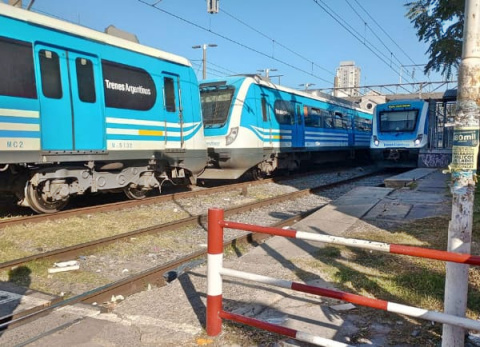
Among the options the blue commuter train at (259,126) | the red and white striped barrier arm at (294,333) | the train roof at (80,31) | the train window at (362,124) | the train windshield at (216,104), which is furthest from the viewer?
the train window at (362,124)

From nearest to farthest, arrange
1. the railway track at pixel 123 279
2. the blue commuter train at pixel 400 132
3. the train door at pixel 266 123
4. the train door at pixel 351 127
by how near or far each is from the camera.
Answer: the railway track at pixel 123 279 < the train door at pixel 266 123 < the blue commuter train at pixel 400 132 < the train door at pixel 351 127

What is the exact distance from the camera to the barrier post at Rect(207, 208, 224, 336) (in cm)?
321

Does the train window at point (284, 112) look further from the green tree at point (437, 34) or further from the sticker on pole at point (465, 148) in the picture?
the sticker on pole at point (465, 148)

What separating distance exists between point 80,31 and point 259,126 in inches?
280

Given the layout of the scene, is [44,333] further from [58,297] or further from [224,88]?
[224,88]

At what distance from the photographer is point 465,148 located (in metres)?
2.94

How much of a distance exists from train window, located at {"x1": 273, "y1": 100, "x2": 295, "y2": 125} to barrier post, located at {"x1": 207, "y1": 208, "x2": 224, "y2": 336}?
12.5 m

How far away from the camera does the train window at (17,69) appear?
6969 millimetres

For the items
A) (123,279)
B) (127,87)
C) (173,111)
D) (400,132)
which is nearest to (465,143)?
(123,279)

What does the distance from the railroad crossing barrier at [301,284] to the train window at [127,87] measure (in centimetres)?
631

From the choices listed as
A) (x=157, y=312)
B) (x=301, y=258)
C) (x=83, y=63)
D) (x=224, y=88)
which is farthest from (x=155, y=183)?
(x=157, y=312)

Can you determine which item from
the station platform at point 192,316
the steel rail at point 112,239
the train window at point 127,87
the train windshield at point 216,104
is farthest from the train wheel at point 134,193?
the station platform at point 192,316

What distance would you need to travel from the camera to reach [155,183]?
34.8 feet

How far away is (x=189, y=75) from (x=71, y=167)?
4068 millimetres
